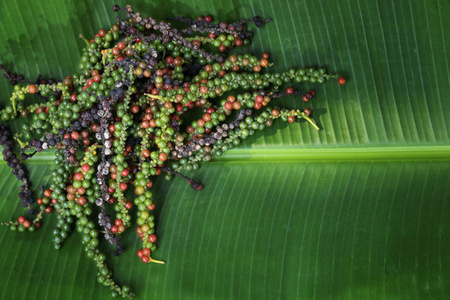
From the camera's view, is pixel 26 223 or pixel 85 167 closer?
pixel 85 167

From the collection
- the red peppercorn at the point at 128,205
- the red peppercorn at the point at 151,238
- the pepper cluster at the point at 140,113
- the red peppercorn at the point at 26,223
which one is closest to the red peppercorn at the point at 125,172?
the pepper cluster at the point at 140,113

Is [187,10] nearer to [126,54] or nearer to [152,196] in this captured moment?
[126,54]

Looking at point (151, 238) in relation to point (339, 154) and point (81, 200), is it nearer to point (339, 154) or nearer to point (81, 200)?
point (81, 200)

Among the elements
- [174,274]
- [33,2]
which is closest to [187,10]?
[33,2]

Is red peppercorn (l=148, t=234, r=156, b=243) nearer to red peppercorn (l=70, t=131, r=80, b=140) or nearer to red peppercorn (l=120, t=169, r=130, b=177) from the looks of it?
red peppercorn (l=120, t=169, r=130, b=177)

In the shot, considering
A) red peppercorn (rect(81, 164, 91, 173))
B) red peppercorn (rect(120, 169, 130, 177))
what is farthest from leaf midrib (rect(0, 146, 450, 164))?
red peppercorn (rect(81, 164, 91, 173))

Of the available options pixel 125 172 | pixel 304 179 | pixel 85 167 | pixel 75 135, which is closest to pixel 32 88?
pixel 75 135
